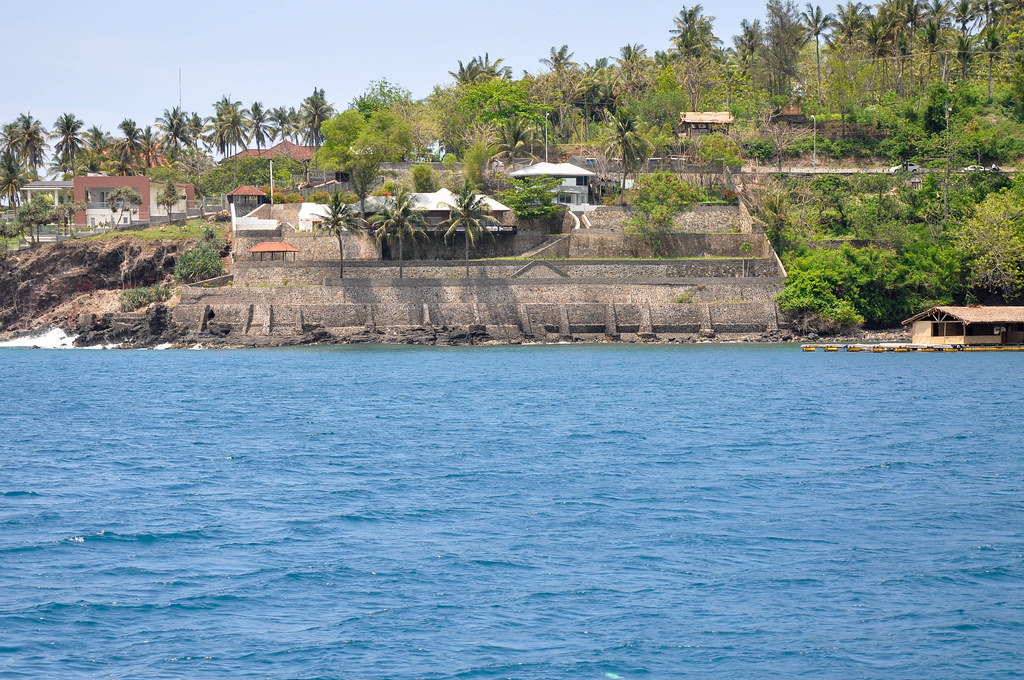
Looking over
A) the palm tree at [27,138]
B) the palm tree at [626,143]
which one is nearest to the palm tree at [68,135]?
the palm tree at [27,138]

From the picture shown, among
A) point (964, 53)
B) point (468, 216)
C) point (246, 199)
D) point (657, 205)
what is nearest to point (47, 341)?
point (246, 199)

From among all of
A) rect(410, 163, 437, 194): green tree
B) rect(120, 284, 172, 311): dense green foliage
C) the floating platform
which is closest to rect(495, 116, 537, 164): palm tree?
rect(410, 163, 437, 194): green tree

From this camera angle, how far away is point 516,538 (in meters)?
24.8

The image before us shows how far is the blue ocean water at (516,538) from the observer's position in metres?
18.1

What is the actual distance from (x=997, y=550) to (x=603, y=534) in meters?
8.65

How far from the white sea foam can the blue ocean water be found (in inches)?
1473

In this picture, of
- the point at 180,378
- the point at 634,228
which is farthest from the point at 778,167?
the point at 180,378

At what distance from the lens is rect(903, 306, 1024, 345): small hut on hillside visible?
74.6m

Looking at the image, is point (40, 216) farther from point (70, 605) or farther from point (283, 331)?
point (70, 605)

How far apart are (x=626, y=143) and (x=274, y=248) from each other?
33.0 m

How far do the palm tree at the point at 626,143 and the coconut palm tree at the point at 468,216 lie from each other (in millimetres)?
16052

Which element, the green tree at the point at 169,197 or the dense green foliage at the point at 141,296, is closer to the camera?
the dense green foliage at the point at 141,296

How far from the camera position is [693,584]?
2141 cm

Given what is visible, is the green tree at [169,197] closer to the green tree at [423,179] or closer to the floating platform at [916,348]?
the green tree at [423,179]
